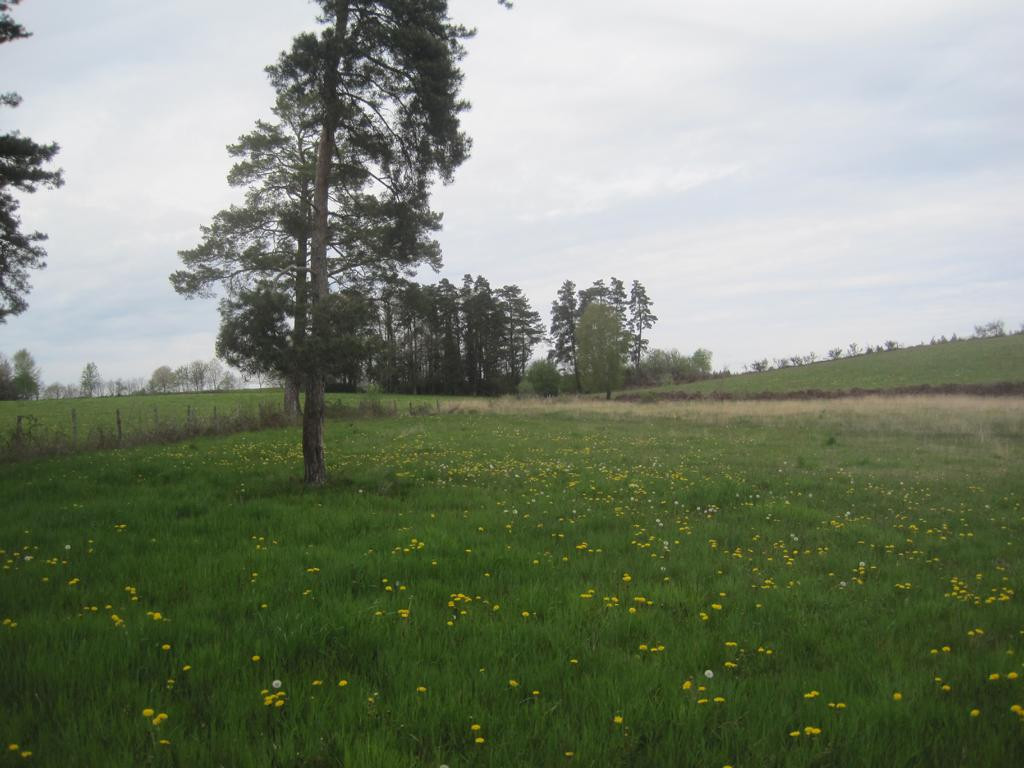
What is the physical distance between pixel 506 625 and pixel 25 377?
92980 millimetres

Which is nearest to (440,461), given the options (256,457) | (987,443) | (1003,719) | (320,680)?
(256,457)

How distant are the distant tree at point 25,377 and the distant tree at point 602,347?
2780 inches

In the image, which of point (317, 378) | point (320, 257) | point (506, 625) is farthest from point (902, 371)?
point (506, 625)

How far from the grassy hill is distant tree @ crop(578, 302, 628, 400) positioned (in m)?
5.36

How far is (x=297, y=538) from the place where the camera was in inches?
283

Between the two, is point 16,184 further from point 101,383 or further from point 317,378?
point 101,383

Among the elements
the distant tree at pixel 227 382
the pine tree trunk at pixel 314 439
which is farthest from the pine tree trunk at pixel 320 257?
the distant tree at pixel 227 382

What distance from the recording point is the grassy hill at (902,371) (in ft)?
156

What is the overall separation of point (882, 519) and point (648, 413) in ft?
91.6

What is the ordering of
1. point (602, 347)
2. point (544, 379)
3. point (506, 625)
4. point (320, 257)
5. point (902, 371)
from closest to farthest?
point (506, 625) → point (320, 257) → point (902, 371) → point (602, 347) → point (544, 379)

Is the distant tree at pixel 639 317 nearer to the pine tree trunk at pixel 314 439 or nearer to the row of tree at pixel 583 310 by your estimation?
the row of tree at pixel 583 310

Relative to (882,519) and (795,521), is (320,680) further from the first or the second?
(882,519)

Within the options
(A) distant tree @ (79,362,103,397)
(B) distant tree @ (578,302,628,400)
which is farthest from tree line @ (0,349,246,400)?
(B) distant tree @ (578,302,628,400)

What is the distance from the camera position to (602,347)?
60.3 meters
